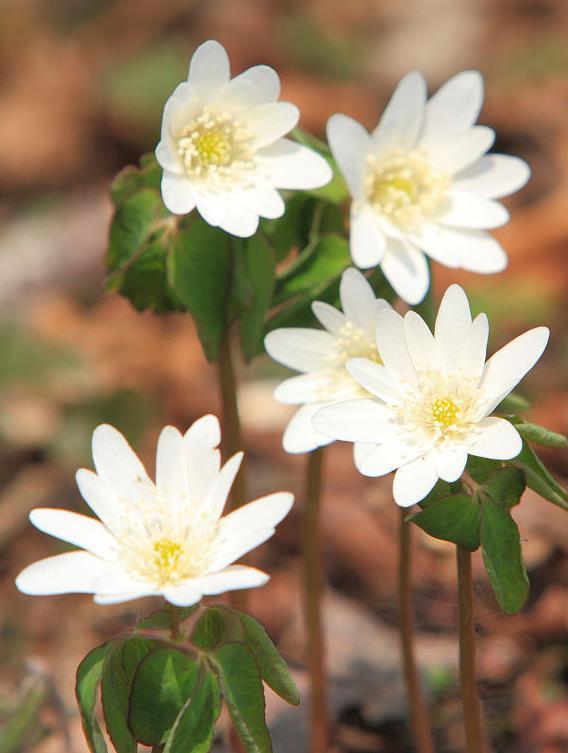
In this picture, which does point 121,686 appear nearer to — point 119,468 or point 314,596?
point 119,468

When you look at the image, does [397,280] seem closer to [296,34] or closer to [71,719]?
[71,719]

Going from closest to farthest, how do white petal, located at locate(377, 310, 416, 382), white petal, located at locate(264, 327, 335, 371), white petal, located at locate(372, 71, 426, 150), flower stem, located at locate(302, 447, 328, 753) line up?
white petal, located at locate(377, 310, 416, 382), white petal, located at locate(264, 327, 335, 371), white petal, located at locate(372, 71, 426, 150), flower stem, located at locate(302, 447, 328, 753)

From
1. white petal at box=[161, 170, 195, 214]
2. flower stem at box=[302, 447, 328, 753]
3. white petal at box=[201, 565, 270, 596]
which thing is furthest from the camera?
flower stem at box=[302, 447, 328, 753]

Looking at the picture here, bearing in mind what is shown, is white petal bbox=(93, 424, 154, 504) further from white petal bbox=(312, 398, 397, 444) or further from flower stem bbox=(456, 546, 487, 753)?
flower stem bbox=(456, 546, 487, 753)

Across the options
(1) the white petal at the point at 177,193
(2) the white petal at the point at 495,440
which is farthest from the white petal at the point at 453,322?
(1) the white petal at the point at 177,193

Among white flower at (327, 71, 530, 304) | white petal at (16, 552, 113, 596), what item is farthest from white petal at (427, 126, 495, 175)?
white petal at (16, 552, 113, 596)

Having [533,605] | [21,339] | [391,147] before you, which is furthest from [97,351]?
[391,147]

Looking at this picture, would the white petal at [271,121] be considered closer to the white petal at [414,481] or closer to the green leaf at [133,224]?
the green leaf at [133,224]
